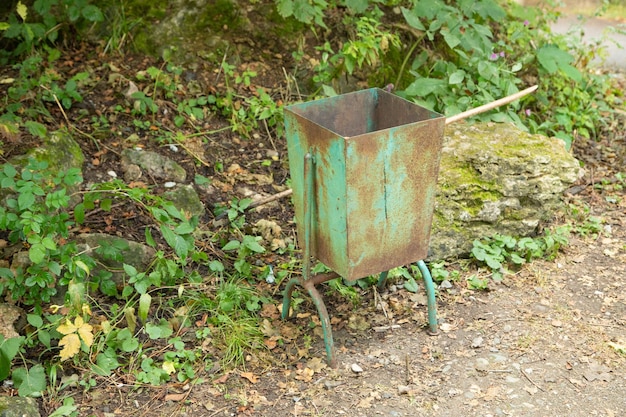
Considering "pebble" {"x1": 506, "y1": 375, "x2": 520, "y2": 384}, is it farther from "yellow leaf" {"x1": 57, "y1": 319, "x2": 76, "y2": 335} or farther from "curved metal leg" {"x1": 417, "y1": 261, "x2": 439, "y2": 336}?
"yellow leaf" {"x1": 57, "y1": 319, "x2": 76, "y2": 335}

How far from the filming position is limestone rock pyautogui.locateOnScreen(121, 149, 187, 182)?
440 cm

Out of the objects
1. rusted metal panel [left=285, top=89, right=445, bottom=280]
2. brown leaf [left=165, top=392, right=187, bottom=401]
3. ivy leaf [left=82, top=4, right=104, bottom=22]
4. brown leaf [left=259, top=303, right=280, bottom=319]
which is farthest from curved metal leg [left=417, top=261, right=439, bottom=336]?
ivy leaf [left=82, top=4, right=104, bottom=22]

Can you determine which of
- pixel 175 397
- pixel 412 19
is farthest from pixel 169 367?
pixel 412 19

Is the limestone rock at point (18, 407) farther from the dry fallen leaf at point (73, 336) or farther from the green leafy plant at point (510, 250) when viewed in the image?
the green leafy plant at point (510, 250)

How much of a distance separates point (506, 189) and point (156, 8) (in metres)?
2.82

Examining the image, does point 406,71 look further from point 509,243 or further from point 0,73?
point 0,73

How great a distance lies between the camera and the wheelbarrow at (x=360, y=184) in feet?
10.0

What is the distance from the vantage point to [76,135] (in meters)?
4.52

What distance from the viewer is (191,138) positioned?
4.79m

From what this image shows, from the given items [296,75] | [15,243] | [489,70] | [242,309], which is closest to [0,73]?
[15,243]

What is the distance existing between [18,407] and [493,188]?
279 cm

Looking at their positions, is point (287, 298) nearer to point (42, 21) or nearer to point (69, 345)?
point (69, 345)

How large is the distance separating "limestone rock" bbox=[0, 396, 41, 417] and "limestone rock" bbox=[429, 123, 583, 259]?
7.40 ft

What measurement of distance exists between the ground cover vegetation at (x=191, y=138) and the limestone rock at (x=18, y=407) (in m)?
0.06
